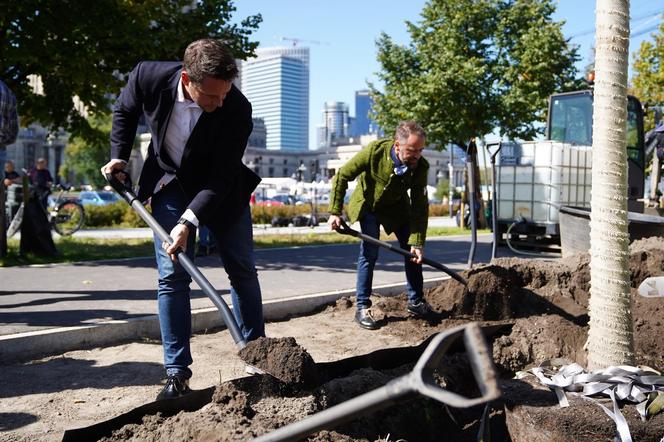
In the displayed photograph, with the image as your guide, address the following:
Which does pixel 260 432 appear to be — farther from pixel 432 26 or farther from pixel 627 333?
pixel 432 26

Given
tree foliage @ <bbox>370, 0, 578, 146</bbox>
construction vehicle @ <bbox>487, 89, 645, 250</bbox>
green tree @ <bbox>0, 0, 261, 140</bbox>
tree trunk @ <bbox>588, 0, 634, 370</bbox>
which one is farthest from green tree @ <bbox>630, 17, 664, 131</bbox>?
tree trunk @ <bbox>588, 0, 634, 370</bbox>

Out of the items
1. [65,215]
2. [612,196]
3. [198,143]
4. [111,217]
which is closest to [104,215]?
[111,217]

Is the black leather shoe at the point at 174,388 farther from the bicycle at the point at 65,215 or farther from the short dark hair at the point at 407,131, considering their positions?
the bicycle at the point at 65,215

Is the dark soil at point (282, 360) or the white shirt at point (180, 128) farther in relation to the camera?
the white shirt at point (180, 128)

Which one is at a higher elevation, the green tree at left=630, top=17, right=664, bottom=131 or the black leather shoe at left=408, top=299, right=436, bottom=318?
the green tree at left=630, top=17, right=664, bottom=131

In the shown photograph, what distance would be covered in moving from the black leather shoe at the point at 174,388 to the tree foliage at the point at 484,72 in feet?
67.3

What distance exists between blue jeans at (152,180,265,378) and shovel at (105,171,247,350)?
3.8 inches

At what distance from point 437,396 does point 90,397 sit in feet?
9.01

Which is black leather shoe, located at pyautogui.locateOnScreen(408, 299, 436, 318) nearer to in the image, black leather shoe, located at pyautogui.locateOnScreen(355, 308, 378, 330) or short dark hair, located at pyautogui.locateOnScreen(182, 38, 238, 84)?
black leather shoe, located at pyautogui.locateOnScreen(355, 308, 378, 330)

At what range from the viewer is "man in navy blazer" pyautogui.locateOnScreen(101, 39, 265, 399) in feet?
11.1

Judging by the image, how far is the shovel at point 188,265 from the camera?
3.21 metres

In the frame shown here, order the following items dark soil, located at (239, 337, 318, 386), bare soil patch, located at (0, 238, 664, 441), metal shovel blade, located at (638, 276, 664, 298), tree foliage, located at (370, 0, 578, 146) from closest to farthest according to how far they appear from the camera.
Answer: bare soil patch, located at (0, 238, 664, 441)
dark soil, located at (239, 337, 318, 386)
metal shovel blade, located at (638, 276, 664, 298)
tree foliage, located at (370, 0, 578, 146)

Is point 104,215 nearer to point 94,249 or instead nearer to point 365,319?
point 94,249

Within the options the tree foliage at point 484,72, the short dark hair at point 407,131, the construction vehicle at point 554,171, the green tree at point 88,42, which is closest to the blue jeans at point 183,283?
the short dark hair at point 407,131
